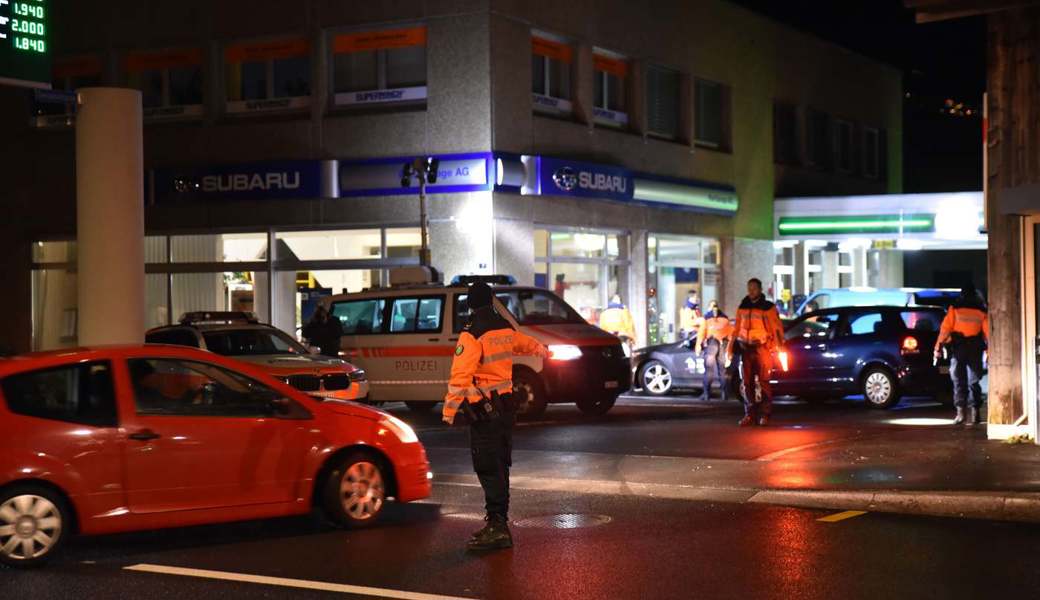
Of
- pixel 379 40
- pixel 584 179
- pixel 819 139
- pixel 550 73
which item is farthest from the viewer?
pixel 819 139

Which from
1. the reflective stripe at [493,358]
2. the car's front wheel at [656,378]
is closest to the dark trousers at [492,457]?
the reflective stripe at [493,358]

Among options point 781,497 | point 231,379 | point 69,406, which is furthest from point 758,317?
point 69,406

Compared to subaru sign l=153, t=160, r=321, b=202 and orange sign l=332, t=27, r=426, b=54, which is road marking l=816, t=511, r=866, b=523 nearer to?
orange sign l=332, t=27, r=426, b=54

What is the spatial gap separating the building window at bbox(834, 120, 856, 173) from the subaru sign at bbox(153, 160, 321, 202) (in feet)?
65.0

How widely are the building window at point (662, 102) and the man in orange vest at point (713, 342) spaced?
955cm

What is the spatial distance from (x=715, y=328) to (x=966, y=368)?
21.0 feet

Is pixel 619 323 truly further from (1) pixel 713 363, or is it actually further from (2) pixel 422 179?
(2) pixel 422 179

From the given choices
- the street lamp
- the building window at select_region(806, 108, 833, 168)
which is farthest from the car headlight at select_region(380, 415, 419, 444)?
the building window at select_region(806, 108, 833, 168)

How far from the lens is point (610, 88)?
31.2m

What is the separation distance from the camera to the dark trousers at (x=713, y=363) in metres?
23.8

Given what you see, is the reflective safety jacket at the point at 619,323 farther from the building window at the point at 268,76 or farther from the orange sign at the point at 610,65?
the building window at the point at 268,76

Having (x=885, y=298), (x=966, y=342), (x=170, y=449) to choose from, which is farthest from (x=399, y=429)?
(x=885, y=298)

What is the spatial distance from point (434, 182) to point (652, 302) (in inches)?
309

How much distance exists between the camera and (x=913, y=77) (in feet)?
197
